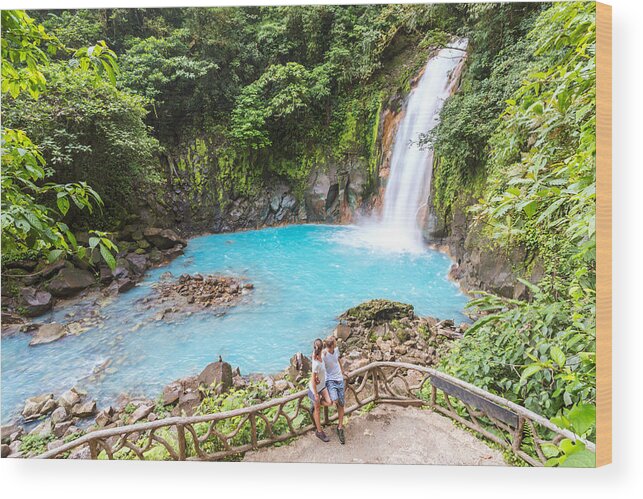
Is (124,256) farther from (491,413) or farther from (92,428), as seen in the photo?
(491,413)

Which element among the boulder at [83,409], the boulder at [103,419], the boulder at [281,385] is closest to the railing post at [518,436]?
the boulder at [281,385]

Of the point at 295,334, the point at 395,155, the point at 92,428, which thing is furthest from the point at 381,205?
the point at 92,428

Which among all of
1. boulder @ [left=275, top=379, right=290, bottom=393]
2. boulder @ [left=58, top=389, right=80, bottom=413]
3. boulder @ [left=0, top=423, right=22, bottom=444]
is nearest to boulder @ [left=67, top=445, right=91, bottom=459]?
boulder @ [left=58, top=389, right=80, bottom=413]

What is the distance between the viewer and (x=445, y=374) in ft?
8.55

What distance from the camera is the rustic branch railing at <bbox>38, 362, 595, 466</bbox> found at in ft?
7.81

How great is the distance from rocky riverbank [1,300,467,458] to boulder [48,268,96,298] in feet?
2.20

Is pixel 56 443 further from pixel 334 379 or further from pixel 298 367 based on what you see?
pixel 334 379

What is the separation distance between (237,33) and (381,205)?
164 cm

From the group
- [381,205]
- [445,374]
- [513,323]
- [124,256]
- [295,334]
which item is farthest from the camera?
[381,205]

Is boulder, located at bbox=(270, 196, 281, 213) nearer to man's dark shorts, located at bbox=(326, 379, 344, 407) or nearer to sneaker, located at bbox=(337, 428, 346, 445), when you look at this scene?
man's dark shorts, located at bbox=(326, 379, 344, 407)

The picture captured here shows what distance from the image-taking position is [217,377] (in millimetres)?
2725

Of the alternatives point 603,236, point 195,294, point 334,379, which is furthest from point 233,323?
point 603,236

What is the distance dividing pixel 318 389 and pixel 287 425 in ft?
1.13

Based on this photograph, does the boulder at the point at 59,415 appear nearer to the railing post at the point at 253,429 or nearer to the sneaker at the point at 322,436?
the railing post at the point at 253,429
